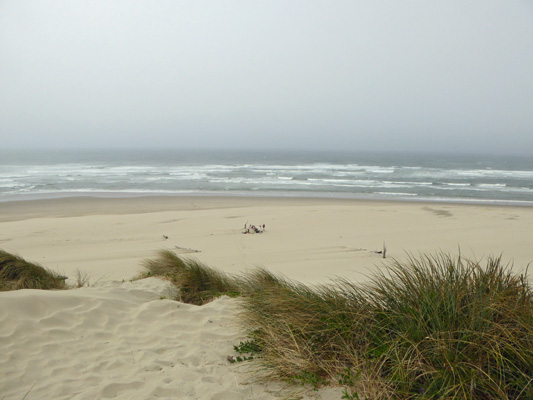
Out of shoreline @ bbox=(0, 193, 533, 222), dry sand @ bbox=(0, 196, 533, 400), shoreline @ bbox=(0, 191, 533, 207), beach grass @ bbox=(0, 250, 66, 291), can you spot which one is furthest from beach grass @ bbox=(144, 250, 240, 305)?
shoreline @ bbox=(0, 191, 533, 207)

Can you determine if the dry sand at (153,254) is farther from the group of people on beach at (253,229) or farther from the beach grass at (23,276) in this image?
the beach grass at (23,276)

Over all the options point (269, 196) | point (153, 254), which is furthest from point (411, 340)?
point (269, 196)

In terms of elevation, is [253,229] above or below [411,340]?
below

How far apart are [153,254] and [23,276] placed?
4539 millimetres

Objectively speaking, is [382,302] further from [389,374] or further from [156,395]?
[156,395]

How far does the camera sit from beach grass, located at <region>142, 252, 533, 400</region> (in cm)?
230

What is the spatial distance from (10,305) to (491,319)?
197 inches

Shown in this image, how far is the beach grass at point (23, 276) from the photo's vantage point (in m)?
5.79

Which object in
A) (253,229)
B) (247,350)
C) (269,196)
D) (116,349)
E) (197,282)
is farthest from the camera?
(269,196)

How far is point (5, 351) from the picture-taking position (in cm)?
335

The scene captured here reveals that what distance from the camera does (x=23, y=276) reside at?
5.97m

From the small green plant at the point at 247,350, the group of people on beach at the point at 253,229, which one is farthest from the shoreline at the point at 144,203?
the small green plant at the point at 247,350

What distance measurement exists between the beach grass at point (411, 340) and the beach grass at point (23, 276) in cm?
429

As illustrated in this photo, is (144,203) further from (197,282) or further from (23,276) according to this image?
(197,282)
